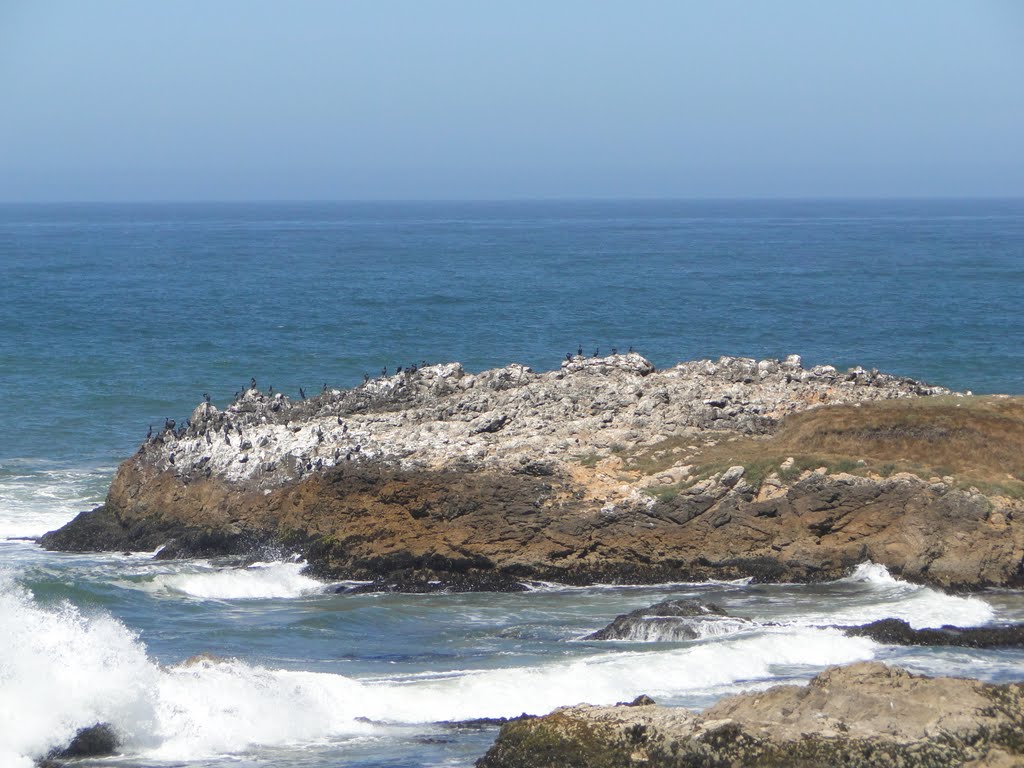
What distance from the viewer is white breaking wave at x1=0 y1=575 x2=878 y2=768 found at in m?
16.1

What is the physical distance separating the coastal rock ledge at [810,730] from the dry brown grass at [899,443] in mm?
10745

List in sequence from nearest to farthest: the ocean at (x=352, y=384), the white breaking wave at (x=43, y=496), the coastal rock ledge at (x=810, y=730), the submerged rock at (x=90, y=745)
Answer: the coastal rock ledge at (x=810, y=730), the submerged rock at (x=90, y=745), the ocean at (x=352, y=384), the white breaking wave at (x=43, y=496)

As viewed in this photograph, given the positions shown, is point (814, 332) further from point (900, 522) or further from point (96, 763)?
point (96, 763)

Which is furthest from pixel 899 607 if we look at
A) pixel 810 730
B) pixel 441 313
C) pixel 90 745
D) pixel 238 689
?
pixel 441 313

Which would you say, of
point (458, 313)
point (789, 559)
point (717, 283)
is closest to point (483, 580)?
point (789, 559)

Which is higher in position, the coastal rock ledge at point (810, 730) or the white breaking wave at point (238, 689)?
the coastal rock ledge at point (810, 730)

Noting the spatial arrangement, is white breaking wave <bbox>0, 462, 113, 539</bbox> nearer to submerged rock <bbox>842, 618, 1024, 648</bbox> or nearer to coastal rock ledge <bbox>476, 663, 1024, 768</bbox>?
submerged rock <bbox>842, 618, 1024, 648</bbox>

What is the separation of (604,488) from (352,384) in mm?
25093

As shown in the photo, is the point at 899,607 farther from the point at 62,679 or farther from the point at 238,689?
the point at 62,679

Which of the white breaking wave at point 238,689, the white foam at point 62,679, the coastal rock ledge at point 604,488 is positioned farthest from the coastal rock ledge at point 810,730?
the coastal rock ledge at point 604,488

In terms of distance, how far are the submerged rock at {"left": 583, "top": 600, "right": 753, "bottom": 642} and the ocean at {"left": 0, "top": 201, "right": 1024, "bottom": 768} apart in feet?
0.80

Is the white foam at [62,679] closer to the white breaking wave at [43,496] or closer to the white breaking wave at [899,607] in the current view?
the white breaking wave at [899,607]

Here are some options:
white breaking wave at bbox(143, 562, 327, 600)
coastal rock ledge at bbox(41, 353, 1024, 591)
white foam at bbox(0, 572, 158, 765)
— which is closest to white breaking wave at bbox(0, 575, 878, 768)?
white foam at bbox(0, 572, 158, 765)

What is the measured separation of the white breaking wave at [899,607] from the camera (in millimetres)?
21281
